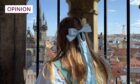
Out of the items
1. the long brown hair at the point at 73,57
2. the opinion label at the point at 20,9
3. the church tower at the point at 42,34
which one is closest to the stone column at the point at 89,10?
the church tower at the point at 42,34

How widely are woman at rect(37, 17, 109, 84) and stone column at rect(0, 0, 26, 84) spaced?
112 inches

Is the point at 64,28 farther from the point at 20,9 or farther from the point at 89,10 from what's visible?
the point at 89,10

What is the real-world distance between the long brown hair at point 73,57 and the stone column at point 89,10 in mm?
3322

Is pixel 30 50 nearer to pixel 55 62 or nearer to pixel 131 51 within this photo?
pixel 131 51

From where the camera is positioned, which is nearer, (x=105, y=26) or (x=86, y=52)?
(x=86, y=52)

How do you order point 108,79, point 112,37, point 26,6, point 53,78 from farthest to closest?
point 112,37 → point 26,6 → point 108,79 → point 53,78

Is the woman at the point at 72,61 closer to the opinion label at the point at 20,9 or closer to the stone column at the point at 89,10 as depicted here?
the opinion label at the point at 20,9

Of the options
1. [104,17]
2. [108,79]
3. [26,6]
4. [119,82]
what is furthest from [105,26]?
[108,79]

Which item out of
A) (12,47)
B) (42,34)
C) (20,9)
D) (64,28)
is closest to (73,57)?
(64,28)

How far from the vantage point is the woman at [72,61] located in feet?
6.30

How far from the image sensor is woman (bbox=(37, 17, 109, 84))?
6.30ft

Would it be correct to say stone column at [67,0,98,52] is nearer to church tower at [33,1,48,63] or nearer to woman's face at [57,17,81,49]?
church tower at [33,1,48,63]

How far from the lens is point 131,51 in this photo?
16.7ft

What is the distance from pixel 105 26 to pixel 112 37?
0.79ft
